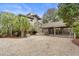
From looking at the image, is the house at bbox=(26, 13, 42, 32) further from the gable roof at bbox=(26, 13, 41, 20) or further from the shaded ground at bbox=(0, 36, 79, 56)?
the shaded ground at bbox=(0, 36, 79, 56)

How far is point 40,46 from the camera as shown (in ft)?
7.29

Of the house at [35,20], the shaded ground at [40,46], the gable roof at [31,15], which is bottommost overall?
the shaded ground at [40,46]

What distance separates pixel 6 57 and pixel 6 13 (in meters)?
0.51

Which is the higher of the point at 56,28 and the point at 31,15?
the point at 31,15

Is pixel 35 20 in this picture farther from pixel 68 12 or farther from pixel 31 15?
pixel 68 12

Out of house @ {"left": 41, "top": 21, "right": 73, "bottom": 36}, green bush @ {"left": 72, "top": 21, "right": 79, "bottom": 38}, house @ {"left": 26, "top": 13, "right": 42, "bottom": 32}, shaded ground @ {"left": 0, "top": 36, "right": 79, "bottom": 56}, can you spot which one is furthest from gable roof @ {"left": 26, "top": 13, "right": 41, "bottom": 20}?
green bush @ {"left": 72, "top": 21, "right": 79, "bottom": 38}

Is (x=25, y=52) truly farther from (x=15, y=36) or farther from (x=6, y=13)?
(x=6, y=13)

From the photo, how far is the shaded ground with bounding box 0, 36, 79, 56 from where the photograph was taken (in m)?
2.20

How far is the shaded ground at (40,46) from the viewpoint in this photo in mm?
2203

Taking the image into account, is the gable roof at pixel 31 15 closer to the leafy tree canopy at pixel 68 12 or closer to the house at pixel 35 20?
the house at pixel 35 20

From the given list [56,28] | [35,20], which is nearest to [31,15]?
[35,20]

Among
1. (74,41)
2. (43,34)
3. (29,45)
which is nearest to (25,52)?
(29,45)

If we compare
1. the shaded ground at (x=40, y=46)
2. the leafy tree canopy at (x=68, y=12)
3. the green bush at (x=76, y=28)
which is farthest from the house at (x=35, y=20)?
the green bush at (x=76, y=28)

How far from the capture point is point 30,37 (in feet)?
7.39
